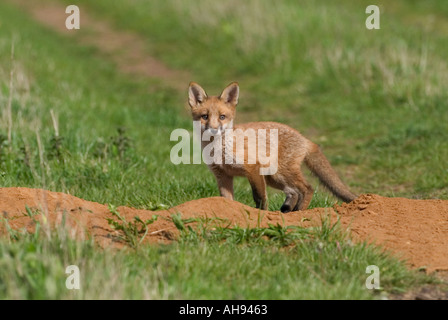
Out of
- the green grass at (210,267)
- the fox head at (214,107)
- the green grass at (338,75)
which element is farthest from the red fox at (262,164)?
the green grass at (210,267)

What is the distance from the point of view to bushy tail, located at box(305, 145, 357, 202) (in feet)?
21.6

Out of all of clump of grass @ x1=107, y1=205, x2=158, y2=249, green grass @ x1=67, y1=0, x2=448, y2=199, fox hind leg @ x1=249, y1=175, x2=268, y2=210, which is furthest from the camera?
green grass @ x1=67, y1=0, x2=448, y2=199

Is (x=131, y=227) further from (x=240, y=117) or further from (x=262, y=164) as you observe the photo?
(x=240, y=117)

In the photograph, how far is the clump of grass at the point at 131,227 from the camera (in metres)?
4.79

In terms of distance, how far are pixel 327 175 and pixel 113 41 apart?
526 inches

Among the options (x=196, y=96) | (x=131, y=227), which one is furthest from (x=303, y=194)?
(x=131, y=227)

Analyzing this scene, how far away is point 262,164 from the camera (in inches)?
256

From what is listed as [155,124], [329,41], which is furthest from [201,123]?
[329,41]

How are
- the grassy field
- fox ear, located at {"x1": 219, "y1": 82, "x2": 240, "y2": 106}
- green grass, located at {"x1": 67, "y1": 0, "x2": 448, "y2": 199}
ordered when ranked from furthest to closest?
green grass, located at {"x1": 67, "y1": 0, "x2": 448, "y2": 199}
fox ear, located at {"x1": 219, "y1": 82, "x2": 240, "y2": 106}
the grassy field

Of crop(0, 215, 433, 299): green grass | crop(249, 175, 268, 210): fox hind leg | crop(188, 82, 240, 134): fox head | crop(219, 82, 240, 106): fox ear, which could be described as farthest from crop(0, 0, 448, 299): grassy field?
crop(219, 82, 240, 106): fox ear

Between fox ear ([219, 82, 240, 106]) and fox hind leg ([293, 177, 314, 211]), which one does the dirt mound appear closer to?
fox hind leg ([293, 177, 314, 211])

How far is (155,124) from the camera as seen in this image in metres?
11.1

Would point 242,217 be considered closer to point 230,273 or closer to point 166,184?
point 230,273

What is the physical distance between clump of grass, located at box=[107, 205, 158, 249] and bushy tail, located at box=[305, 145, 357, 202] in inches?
96.5
